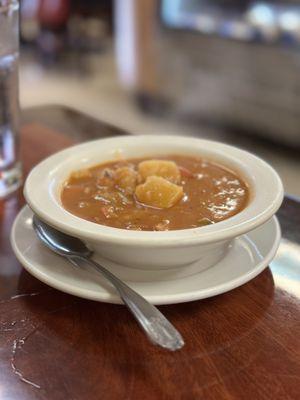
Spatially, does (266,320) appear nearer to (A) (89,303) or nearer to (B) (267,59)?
(A) (89,303)

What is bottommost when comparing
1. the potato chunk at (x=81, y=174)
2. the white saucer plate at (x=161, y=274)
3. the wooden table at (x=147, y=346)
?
the wooden table at (x=147, y=346)

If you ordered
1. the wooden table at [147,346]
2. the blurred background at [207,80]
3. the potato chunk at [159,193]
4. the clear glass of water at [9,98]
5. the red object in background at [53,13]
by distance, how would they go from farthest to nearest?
the red object in background at [53,13]
the blurred background at [207,80]
the clear glass of water at [9,98]
the potato chunk at [159,193]
the wooden table at [147,346]

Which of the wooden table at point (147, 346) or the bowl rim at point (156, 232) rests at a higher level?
the bowl rim at point (156, 232)

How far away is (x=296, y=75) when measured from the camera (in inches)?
124

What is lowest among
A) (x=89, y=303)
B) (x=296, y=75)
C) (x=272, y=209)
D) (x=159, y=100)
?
(x=159, y=100)

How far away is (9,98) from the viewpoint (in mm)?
1349

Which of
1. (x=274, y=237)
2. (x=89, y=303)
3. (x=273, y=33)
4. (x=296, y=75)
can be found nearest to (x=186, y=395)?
(x=89, y=303)

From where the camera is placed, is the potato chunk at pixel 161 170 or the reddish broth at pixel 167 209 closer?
the reddish broth at pixel 167 209

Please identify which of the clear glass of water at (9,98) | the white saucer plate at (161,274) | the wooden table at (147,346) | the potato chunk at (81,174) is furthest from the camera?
the clear glass of water at (9,98)

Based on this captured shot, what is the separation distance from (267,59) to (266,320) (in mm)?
2746

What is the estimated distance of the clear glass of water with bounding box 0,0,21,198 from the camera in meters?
1.25

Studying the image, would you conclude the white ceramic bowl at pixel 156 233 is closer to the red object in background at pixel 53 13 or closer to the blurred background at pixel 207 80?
the blurred background at pixel 207 80

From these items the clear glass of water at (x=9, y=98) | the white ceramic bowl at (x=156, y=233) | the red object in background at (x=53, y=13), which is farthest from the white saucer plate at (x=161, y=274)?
the red object in background at (x=53, y=13)

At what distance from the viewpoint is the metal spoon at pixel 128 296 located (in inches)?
27.7
